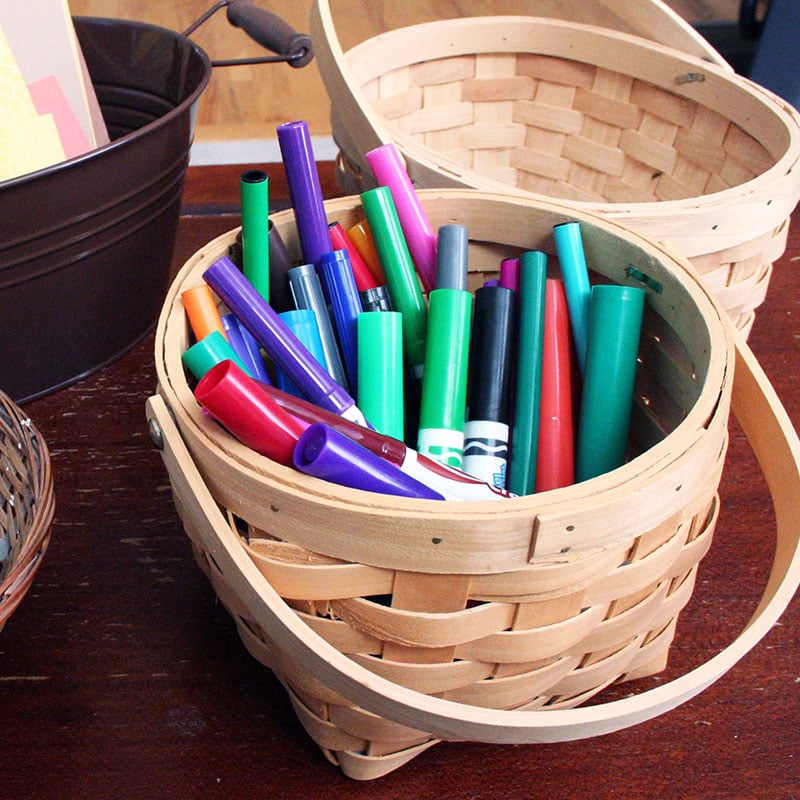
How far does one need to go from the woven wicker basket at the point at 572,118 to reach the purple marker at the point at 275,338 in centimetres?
11

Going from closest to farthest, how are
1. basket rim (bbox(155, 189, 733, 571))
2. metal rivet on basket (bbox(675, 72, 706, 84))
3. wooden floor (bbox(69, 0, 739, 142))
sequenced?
basket rim (bbox(155, 189, 733, 571)), metal rivet on basket (bbox(675, 72, 706, 84)), wooden floor (bbox(69, 0, 739, 142))

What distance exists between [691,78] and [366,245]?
23 cm

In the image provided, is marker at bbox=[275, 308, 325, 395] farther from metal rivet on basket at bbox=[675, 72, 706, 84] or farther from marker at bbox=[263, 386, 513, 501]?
metal rivet on basket at bbox=[675, 72, 706, 84]

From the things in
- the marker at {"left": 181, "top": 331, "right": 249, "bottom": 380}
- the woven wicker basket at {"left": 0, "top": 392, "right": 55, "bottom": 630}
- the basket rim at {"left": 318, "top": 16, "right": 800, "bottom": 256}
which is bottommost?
the woven wicker basket at {"left": 0, "top": 392, "right": 55, "bottom": 630}

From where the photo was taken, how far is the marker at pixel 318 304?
28cm

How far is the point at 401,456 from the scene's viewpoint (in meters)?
0.23

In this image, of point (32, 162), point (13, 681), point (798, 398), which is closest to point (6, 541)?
point (13, 681)

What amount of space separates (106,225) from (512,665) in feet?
0.74

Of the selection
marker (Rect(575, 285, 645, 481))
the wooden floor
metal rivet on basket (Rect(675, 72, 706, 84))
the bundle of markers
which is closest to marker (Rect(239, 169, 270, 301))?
the bundle of markers

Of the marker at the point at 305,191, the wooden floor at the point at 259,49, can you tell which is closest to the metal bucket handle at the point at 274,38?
the marker at the point at 305,191

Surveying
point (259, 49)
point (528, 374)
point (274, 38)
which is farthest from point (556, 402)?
point (259, 49)

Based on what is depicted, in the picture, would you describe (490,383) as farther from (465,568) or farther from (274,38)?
(274,38)

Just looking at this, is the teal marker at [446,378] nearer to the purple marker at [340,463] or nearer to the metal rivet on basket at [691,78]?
the purple marker at [340,463]

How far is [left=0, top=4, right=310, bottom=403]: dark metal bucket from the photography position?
31cm
